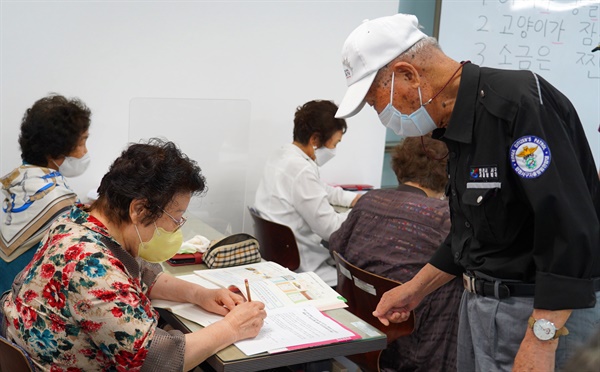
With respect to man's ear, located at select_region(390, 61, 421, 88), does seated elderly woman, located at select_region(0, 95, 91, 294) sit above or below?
below

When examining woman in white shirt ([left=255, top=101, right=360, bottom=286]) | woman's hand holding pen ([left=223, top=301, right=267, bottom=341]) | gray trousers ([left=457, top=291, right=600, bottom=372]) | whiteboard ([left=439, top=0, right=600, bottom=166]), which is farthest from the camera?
whiteboard ([left=439, top=0, right=600, bottom=166])

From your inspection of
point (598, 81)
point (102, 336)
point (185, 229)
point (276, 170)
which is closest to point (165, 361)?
point (102, 336)

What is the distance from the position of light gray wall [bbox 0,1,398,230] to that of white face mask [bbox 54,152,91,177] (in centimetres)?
47

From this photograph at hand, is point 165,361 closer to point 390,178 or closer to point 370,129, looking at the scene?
point 370,129

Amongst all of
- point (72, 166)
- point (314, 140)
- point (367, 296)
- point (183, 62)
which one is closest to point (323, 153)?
point (314, 140)

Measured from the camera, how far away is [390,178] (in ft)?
14.7

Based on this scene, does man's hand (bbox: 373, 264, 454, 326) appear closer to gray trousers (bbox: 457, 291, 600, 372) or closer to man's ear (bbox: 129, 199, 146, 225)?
gray trousers (bbox: 457, 291, 600, 372)

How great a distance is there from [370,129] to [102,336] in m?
2.90

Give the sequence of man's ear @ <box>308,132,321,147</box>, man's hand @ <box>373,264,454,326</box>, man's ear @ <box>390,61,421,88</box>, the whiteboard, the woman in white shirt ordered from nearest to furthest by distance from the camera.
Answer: man's ear @ <box>390,61,421,88</box> < man's hand @ <box>373,264,454,326</box> < the woman in white shirt < man's ear @ <box>308,132,321,147</box> < the whiteboard

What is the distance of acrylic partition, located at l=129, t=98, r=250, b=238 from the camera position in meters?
3.14

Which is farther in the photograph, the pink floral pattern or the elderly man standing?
the pink floral pattern

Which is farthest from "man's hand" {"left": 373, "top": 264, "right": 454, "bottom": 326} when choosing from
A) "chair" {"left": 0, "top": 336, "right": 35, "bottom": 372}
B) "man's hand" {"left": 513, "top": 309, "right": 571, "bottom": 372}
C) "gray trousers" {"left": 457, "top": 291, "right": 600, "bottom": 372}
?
"chair" {"left": 0, "top": 336, "right": 35, "bottom": 372}

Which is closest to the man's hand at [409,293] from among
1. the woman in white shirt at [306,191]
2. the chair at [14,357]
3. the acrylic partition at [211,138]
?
the chair at [14,357]

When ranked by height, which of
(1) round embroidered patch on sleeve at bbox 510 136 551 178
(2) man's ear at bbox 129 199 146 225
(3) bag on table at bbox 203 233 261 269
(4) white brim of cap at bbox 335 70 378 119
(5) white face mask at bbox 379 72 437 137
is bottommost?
(3) bag on table at bbox 203 233 261 269
